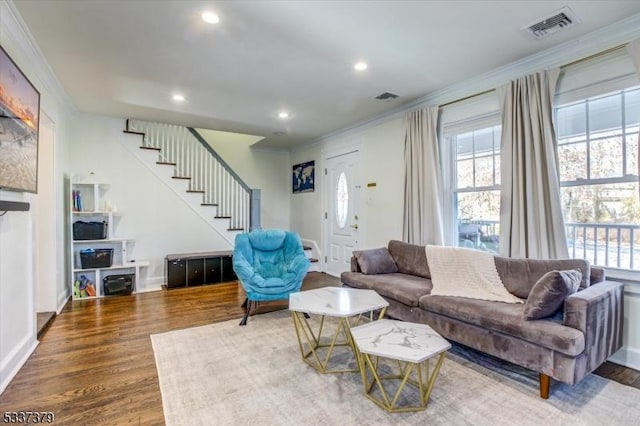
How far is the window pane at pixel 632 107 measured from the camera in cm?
251

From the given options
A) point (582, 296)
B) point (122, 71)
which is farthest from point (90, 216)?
point (582, 296)

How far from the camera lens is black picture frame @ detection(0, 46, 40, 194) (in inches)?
83.1

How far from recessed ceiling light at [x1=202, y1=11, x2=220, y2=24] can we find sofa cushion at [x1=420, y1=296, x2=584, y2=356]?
274 cm

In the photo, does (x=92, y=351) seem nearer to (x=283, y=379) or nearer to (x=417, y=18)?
(x=283, y=379)

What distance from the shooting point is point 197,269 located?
512 cm

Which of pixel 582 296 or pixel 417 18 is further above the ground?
pixel 417 18

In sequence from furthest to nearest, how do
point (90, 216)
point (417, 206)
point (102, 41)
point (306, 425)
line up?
1. point (90, 216)
2. point (417, 206)
3. point (102, 41)
4. point (306, 425)

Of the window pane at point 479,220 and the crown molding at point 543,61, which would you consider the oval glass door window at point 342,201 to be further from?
the window pane at point 479,220

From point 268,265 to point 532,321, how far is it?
2690mm

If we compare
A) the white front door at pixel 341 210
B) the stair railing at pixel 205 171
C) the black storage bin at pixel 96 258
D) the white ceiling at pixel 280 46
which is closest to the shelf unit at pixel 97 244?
the black storage bin at pixel 96 258

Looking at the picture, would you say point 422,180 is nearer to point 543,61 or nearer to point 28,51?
point 543,61

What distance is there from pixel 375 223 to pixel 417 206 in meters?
0.97

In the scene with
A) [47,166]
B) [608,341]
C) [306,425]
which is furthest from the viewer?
[47,166]

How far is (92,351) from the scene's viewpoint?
2.71m
